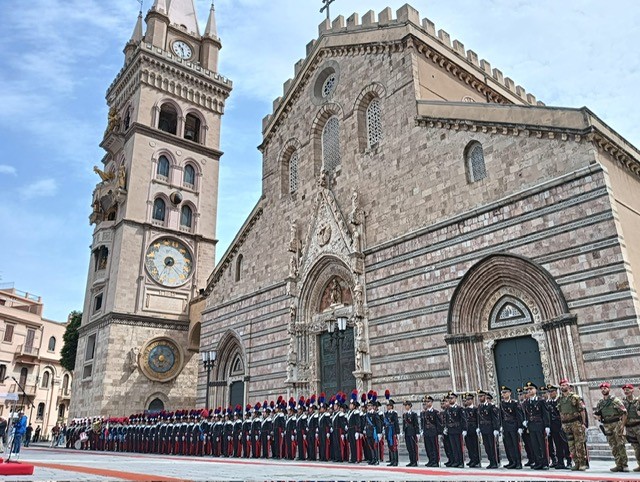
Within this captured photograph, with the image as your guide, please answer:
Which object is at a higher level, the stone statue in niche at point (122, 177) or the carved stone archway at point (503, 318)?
the stone statue in niche at point (122, 177)

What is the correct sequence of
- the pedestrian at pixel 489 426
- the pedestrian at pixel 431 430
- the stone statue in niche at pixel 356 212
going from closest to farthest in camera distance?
the pedestrian at pixel 489 426 < the pedestrian at pixel 431 430 < the stone statue in niche at pixel 356 212

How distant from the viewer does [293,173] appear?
24828 millimetres

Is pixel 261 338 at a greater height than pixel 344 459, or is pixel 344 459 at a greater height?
pixel 261 338

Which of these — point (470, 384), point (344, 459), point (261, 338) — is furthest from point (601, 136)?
point (261, 338)

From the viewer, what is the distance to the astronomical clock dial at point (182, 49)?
39844 millimetres

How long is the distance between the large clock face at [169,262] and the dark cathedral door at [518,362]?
2382 centimetres

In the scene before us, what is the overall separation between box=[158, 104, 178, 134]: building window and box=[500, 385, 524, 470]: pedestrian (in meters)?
32.0

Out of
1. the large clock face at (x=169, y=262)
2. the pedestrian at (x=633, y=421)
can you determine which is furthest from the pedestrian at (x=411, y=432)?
the large clock face at (x=169, y=262)

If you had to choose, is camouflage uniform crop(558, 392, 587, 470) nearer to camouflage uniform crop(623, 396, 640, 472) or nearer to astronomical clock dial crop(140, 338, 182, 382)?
camouflage uniform crop(623, 396, 640, 472)

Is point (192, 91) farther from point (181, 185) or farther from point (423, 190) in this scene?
point (423, 190)

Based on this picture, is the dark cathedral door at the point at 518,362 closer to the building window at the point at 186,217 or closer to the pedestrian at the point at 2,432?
the pedestrian at the point at 2,432

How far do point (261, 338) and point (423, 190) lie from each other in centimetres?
990

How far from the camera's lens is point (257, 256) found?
81.6ft

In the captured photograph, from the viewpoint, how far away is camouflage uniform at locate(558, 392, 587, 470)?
992 cm
